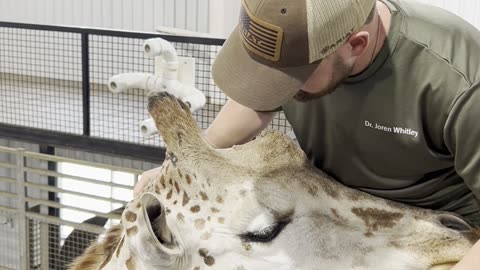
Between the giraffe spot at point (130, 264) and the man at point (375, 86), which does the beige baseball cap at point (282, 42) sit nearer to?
the man at point (375, 86)

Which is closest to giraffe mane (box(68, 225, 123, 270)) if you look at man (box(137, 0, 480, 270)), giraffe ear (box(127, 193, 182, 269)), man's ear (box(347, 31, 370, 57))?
giraffe ear (box(127, 193, 182, 269))

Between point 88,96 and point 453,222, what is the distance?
2280 mm

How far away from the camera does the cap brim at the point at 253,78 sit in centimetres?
98

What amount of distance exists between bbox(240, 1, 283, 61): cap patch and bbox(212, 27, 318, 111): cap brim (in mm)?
23

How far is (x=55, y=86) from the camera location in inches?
186

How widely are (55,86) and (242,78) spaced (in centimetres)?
395

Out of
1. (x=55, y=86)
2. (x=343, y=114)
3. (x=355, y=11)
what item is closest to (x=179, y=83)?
(x=343, y=114)

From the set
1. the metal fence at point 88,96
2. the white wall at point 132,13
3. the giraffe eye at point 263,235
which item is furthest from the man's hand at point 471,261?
the white wall at point 132,13

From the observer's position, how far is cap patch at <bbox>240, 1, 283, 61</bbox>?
93 centimetres

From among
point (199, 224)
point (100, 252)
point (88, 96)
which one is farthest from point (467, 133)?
point (88, 96)

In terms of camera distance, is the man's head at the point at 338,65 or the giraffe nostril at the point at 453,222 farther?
the giraffe nostril at the point at 453,222

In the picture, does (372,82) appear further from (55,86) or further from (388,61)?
(55,86)

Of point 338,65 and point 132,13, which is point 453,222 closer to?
point 338,65

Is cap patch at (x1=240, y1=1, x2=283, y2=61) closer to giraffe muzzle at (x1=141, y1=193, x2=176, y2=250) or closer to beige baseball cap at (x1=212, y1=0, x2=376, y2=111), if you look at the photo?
beige baseball cap at (x1=212, y1=0, x2=376, y2=111)
